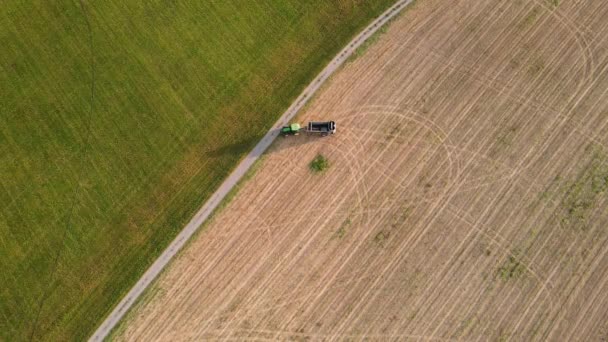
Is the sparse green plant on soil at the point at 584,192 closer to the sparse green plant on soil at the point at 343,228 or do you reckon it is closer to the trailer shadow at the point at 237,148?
the sparse green plant on soil at the point at 343,228

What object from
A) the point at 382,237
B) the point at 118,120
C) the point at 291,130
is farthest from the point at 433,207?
the point at 118,120

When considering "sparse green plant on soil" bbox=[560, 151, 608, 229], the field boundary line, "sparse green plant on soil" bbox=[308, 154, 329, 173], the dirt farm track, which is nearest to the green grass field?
the field boundary line

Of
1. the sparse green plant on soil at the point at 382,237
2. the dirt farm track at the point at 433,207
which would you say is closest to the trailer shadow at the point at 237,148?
the dirt farm track at the point at 433,207

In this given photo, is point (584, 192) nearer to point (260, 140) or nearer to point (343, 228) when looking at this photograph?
point (343, 228)

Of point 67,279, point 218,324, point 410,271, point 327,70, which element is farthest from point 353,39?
point 67,279

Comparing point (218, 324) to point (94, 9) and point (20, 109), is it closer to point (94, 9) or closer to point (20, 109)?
point (20, 109)
